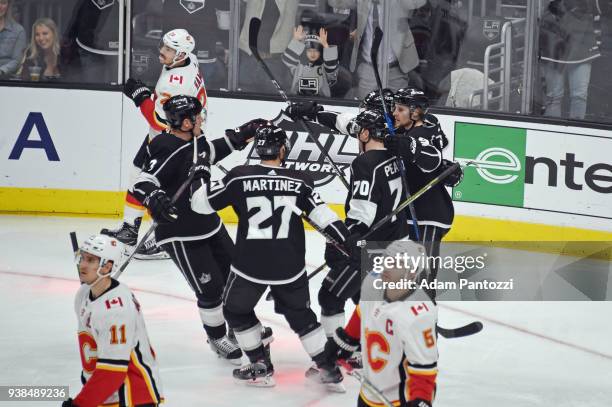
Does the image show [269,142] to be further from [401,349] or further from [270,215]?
[401,349]

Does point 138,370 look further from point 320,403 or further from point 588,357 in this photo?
point 588,357

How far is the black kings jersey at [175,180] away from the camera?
565 cm

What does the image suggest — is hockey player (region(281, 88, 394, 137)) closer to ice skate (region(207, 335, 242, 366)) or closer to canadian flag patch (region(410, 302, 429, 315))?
ice skate (region(207, 335, 242, 366))

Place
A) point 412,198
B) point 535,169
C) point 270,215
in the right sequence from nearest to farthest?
1. point 270,215
2. point 412,198
3. point 535,169

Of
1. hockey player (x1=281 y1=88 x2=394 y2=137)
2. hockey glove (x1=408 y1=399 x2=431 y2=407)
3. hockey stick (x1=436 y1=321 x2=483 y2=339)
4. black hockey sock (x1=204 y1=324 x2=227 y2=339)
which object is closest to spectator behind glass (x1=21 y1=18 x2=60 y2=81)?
hockey player (x1=281 y1=88 x2=394 y2=137)

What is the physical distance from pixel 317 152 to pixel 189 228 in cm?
310

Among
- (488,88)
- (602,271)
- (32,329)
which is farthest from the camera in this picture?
(488,88)

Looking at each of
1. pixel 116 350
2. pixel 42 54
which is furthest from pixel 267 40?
pixel 116 350

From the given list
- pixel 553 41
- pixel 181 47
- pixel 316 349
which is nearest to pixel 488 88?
pixel 553 41

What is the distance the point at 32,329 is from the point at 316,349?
66.4 inches

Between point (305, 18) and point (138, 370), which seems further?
point (305, 18)

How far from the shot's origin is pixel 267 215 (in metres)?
5.17

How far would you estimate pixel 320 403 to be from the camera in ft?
17.1

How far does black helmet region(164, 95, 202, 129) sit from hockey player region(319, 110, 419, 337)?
2.55 ft
